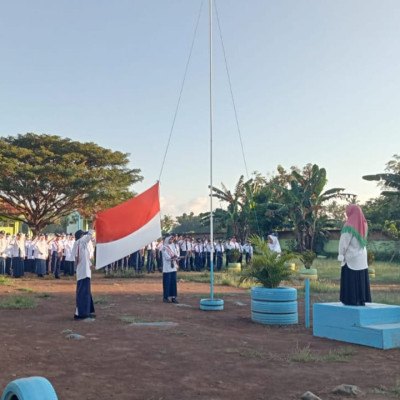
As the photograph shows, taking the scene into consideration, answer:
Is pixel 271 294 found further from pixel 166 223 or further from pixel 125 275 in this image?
pixel 166 223

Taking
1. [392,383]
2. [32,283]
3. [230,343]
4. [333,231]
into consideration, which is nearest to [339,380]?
[392,383]

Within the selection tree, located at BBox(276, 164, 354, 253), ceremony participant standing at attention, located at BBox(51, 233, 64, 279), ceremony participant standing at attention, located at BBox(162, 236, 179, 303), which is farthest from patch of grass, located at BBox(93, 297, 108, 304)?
tree, located at BBox(276, 164, 354, 253)

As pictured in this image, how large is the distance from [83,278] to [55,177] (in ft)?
53.8

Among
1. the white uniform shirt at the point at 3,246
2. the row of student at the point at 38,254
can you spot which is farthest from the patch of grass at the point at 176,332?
the white uniform shirt at the point at 3,246

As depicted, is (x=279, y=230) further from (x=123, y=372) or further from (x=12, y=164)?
(x=123, y=372)

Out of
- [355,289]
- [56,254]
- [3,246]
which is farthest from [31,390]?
[3,246]

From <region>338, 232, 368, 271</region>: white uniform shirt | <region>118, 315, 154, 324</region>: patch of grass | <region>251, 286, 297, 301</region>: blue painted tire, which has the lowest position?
<region>118, 315, 154, 324</region>: patch of grass

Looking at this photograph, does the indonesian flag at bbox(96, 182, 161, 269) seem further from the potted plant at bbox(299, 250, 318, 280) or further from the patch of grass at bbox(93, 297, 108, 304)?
the potted plant at bbox(299, 250, 318, 280)

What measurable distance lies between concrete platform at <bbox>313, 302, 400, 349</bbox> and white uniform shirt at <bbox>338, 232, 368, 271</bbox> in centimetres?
69

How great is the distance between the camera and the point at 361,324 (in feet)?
23.9

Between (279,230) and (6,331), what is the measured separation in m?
29.1

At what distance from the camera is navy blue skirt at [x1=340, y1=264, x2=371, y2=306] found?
7.83 metres

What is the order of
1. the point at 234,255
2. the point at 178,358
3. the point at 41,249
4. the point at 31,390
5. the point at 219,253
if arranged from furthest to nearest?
the point at 219,253 < the point at 234,255 < the point at 41,249 < the point at 178,358 < the point at 31,390

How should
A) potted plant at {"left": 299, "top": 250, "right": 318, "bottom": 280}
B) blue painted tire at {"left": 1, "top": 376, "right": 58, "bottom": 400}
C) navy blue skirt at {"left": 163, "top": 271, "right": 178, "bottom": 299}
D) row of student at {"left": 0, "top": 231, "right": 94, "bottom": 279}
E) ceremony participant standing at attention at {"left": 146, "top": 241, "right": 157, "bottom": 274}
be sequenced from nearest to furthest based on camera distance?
blue painted tire at {"left": 1, "top": 376, "right": 58, "bottom": 400} → navy blue skirt at {"left": 163, "top": 271, "right": 178, "bottom": 299} → potted plant at {"left": 299, "top": 250, "right": 318, "bottom": 280} → row of student at {"left": 0, "top": 231, "right": 94, "bottom": 279} → ceremony participant standing at attention at {"left": 146, "top": 241, "right": 157, "bottom": 274}
